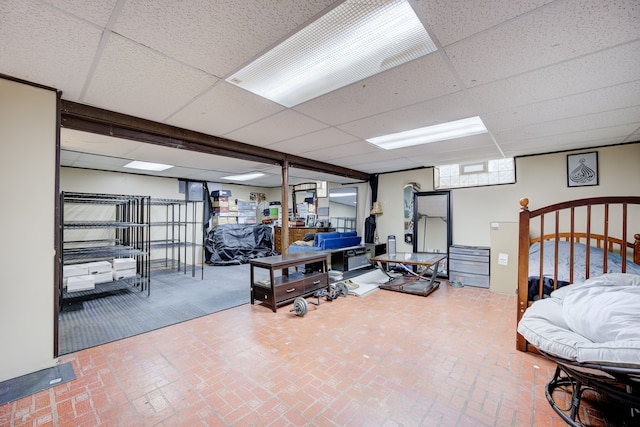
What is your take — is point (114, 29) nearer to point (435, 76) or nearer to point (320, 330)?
point (435, 76)

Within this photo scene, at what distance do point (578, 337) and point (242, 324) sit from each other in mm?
2986

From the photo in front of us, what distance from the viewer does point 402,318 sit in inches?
130

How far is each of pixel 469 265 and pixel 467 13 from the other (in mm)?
4520

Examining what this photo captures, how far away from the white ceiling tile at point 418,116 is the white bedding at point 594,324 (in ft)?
5.87

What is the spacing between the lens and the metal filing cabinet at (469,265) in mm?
4750

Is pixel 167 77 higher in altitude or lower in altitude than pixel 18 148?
higher

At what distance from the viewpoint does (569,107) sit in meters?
2.61

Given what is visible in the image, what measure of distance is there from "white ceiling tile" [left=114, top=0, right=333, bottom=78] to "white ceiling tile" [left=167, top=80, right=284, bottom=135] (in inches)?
18.0

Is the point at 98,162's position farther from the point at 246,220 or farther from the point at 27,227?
the point at 246,220

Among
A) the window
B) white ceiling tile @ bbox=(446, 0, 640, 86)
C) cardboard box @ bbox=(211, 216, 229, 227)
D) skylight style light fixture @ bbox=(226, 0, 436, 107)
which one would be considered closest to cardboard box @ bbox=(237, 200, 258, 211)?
cardboard box @ bbox=(211, 216, 229, 227)

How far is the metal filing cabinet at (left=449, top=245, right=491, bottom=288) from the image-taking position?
4750mm

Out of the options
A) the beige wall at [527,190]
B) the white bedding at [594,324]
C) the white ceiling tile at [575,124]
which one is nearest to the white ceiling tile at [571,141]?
the white ceiling tile at [575,124]

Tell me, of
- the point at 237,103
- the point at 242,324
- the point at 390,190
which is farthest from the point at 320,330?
the point at 390,190

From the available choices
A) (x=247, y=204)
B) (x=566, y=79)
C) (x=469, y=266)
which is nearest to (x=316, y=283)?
(x=469, y=266)
